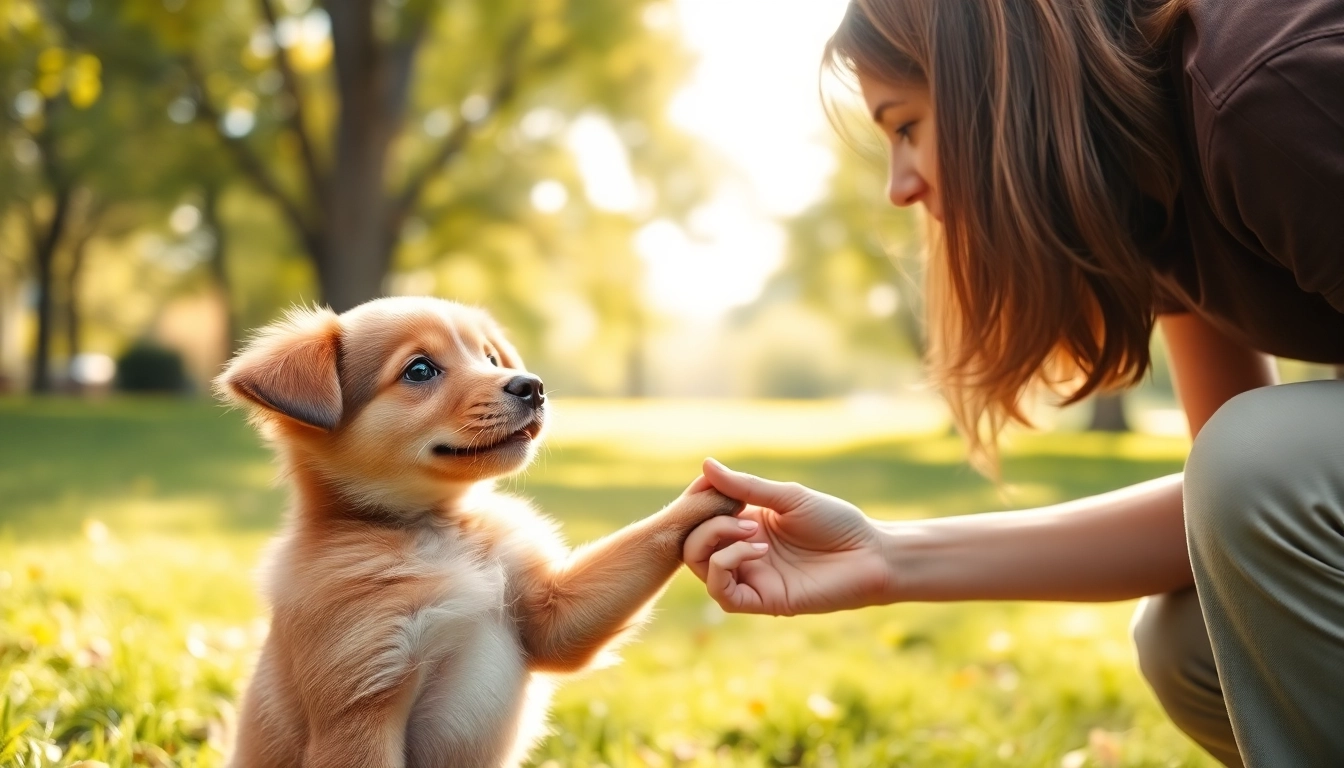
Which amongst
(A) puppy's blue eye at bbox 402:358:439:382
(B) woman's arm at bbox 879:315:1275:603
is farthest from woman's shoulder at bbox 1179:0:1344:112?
(A) puppy's blue eye at bbox 402:358:439:382

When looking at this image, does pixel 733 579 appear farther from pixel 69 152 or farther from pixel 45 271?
pixel 45 271

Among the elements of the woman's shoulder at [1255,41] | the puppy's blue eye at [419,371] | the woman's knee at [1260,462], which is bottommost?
the woman's knee at [1260,462]

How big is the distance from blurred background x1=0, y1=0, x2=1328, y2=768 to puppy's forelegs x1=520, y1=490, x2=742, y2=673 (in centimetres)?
43

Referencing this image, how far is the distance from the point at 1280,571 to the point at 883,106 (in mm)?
1057

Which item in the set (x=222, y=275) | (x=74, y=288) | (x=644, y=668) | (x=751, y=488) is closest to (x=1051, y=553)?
(x=751, y=488)

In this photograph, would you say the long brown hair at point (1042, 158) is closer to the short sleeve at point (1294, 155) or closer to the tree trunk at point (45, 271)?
the short sleeve at point (1294, 155)

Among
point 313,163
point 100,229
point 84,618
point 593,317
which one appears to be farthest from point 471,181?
point 84,618

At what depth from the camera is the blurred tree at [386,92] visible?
11.3 meters

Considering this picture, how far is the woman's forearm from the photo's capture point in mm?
2150

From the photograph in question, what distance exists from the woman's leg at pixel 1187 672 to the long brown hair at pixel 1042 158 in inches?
19.3

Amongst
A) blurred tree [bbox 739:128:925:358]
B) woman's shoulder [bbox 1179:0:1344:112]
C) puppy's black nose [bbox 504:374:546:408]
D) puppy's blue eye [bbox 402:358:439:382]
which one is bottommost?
blurred tree [bbox 739:128:925:358]

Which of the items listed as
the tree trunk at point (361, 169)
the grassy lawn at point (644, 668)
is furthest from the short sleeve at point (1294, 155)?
the tree trunk at point (361, 169)

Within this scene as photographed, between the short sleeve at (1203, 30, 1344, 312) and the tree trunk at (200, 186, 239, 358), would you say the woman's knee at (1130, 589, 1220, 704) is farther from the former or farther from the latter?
the tree trunk at (200, 186, 239, 358)

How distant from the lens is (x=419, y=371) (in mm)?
2084
